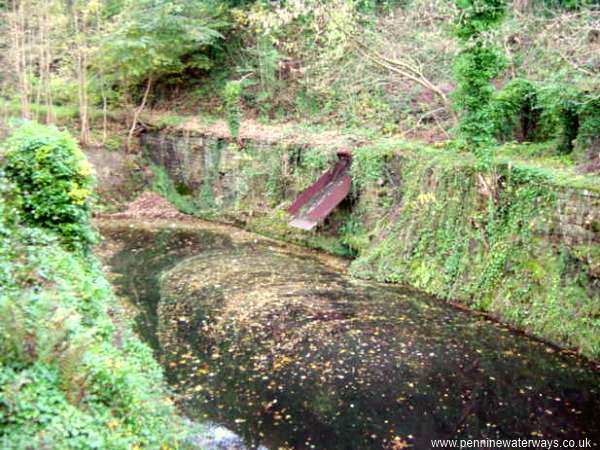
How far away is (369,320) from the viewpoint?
10250mm

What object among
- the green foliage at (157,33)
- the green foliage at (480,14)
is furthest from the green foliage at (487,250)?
the green foliage at (157,33)

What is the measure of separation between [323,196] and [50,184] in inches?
321

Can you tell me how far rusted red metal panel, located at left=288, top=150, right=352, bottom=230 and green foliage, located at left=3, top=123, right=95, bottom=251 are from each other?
6.92m

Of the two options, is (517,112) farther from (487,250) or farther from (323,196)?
(323,196)

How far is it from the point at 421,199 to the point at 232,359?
6313 millimetres

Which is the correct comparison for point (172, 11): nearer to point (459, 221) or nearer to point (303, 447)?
point (459, 221)

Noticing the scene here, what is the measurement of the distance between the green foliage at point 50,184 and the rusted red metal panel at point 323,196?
272 inches

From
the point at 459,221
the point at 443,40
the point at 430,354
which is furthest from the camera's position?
the point at 443,40

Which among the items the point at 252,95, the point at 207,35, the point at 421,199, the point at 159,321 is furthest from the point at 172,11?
the point at 159,321

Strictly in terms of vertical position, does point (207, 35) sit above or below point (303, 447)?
above

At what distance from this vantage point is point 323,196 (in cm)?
1505

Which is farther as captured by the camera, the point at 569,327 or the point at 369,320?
the point at 369,320

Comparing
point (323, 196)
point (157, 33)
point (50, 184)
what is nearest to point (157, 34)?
point (157, 33)

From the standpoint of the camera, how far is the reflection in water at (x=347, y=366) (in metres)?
6.98
